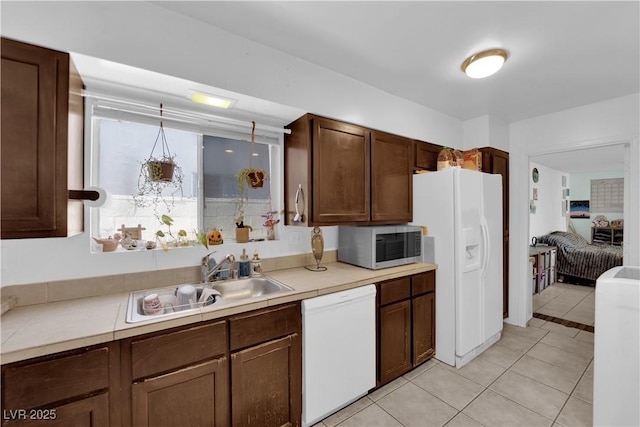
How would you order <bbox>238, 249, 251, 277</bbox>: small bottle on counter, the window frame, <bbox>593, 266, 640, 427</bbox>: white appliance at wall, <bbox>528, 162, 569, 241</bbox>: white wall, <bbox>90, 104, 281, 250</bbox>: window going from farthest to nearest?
<bbox>528, 162, 569, 241</bbox>: white wall < <bbox>238, 249, 251, 277</bbox>: small bottle on counter < <bbox>90, 104, 281, 250</bbox>: window < the window frame < <bbox>593, 266, 640, 427</bbox>: white appliance at wall

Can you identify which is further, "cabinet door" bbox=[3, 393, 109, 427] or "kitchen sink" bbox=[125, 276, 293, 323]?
"kitchen sink" bbox=[125, 276, 293, 323]

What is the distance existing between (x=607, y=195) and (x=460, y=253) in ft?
23.6

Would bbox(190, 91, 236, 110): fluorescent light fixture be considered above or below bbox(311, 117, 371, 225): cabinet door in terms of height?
above

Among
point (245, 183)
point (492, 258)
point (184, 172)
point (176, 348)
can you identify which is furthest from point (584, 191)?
point (176, 348)

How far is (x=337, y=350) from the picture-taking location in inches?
71.4

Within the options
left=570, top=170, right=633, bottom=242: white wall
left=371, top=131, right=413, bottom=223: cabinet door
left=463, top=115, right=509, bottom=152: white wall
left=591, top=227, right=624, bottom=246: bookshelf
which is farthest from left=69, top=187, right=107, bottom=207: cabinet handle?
left=570, top=170, right=633, bottom=242: white wall

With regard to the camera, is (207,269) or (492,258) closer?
(207,269)

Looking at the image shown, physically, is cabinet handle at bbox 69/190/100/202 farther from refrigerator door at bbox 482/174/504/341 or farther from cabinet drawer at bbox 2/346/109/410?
refrigerator door at bbox 482/174/504/341

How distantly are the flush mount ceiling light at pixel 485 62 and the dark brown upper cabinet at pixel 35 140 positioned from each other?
94.2 inches

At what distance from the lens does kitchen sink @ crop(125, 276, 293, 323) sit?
4.53ft

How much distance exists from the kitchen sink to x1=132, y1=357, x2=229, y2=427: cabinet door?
0.29m

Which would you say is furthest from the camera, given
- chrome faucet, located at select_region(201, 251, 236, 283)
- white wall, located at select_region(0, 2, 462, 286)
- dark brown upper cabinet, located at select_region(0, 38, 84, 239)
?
chrome faucet, located at select_region(201, 251, 236, 283)

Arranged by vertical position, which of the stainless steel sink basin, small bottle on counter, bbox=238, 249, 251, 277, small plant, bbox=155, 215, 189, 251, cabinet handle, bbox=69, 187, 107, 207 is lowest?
the stainless steel sink basin

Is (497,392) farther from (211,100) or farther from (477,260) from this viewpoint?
(211,100)
